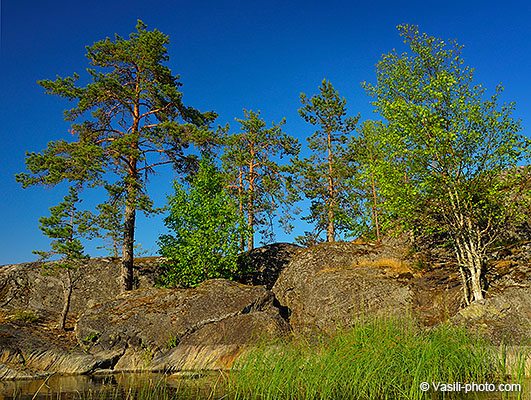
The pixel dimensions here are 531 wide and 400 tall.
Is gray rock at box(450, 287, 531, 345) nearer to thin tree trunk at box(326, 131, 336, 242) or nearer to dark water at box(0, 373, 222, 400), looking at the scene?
dark water at box(0, 373, 222, 400)

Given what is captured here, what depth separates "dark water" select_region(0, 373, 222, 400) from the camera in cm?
840

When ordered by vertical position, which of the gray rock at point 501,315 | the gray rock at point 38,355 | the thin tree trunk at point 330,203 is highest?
the thin tree trunk at point 330,203

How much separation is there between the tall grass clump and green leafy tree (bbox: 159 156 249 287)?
46.4 ft

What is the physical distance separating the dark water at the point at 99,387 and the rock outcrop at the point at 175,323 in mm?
2572

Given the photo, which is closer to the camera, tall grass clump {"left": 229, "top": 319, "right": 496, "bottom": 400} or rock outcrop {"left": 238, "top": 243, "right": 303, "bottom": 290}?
tall grass clump {"left": 229, "top": 319, "right": 496, "bottom": 400}

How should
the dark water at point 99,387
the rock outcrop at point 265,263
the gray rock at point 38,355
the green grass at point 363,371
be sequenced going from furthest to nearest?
the rock outcrop at point 265,263, the gray rock at point 38,355, the dark water at point 99,387, the green grass at point 363,371

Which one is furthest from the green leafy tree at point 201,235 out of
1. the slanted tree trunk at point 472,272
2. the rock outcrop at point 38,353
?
the slanted tree trunk at point 472,272

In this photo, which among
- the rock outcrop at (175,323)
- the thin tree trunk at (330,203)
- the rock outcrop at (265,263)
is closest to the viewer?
the rock outcrop at (175,323)

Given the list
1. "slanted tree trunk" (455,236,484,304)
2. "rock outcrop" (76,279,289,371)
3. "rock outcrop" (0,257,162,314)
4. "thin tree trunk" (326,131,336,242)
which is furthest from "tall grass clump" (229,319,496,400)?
"thin tree trunk" (326,131,336,242)

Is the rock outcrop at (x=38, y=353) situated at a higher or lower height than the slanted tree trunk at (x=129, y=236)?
lower

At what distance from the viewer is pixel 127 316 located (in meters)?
17.2

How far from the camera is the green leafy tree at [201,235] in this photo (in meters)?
21.7

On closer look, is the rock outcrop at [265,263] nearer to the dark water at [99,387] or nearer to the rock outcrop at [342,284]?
the rock outcrop at [342,284]

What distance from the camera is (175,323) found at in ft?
54.8
